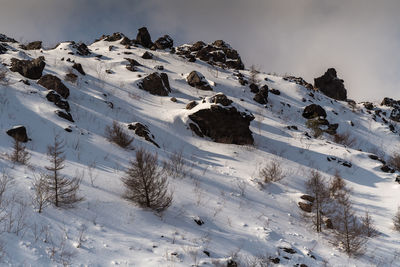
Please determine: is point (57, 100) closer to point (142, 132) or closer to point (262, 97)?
point (142, 132)

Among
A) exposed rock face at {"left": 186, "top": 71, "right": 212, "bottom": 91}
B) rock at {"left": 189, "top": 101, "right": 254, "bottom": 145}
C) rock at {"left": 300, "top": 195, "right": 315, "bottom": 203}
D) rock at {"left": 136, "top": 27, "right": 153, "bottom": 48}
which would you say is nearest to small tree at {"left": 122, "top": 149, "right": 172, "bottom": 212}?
rock at {"left": 300, "top": 195, "right": 315, "bottom": 203}

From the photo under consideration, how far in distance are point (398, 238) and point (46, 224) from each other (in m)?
7.31

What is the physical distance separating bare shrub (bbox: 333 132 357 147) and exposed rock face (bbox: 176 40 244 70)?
42.8 ft

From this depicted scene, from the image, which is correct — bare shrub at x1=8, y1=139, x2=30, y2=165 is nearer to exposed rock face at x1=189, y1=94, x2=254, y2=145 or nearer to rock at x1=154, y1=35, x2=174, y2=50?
exposed rock face at x1=189, y1=94, x2=254, y2=145

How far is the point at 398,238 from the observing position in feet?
19.2

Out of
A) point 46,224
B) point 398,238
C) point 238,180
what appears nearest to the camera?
point 46,224

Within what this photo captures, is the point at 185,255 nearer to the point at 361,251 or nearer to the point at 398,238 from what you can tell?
the point at 361,251

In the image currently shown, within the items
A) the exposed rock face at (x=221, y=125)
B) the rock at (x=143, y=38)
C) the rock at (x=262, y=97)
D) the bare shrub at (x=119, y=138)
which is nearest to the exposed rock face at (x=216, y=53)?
the rock at (x=143, y=38)

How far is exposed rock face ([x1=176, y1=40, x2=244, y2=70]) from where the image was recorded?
2630 cm

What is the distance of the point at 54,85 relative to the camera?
10.4m

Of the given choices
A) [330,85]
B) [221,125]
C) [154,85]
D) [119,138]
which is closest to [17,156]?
[119,138]

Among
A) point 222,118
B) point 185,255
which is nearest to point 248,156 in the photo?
point 222,118

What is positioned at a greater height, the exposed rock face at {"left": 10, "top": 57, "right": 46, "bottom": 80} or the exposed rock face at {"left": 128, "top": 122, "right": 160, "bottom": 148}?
the exposed rock face at {"left": 10, "top": 57, "right": 46, "bottom": 80}

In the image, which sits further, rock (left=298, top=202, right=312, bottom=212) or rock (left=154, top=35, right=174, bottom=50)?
rock (left=154, top=35, right=174, bottom=50)
